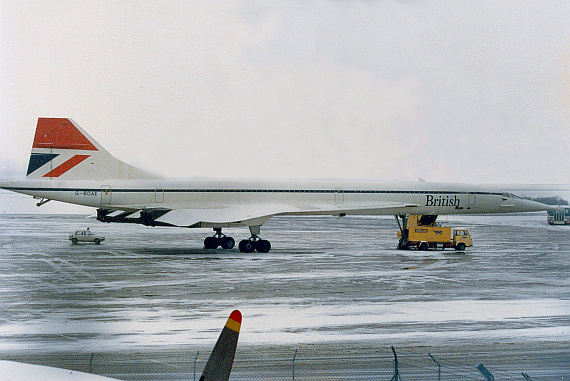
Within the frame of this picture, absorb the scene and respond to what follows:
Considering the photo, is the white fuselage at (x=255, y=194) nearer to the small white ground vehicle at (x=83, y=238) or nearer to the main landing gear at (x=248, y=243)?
the main landing gear at (x=248, y=243)

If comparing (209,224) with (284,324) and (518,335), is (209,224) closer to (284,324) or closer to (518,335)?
(284,324)

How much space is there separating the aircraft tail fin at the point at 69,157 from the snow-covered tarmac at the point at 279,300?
3.94 metres

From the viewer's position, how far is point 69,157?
27.9m

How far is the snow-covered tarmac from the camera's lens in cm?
1126

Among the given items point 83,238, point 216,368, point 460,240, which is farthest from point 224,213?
point 216,368

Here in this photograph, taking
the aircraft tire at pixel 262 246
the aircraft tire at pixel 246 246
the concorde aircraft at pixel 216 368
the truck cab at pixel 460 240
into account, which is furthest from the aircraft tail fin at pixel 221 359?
the truck cab at pixel 460 240

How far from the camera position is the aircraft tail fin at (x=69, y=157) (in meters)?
27.8

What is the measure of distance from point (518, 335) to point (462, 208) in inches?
797

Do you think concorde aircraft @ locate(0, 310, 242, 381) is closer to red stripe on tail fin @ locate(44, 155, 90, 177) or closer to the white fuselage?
the white fuselage

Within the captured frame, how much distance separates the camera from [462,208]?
31.3 meters

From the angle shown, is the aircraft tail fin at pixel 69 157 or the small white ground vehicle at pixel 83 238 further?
the small white ground vehicle at pixel 83 238

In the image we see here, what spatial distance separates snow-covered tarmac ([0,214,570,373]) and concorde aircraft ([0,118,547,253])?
1.99 m

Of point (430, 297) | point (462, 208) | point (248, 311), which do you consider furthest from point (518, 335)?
point (462, 208)

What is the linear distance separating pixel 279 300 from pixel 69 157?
16533 millimetres
